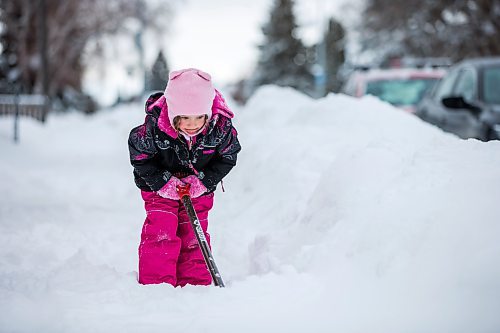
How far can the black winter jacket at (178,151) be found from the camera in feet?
10.4

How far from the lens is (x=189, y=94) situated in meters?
2.99

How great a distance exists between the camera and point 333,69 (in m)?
52.4

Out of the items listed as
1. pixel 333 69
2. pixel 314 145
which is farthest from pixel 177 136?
pixel 333 69

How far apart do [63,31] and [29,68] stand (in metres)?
3.45

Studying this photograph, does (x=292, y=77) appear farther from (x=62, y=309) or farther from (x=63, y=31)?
(x=62, y=309)

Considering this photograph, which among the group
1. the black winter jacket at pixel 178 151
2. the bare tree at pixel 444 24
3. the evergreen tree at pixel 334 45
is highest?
the black winter jacket at pixel 178 151

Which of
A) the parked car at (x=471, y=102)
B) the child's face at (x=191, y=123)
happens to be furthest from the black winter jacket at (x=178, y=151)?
the parked car at (x=471, y=102)

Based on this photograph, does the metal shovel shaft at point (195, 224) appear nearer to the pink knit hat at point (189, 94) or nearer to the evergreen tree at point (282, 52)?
the pink knit hat at point (189, 94)

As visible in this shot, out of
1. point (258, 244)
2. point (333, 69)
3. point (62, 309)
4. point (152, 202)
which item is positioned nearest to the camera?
point (62, 309)

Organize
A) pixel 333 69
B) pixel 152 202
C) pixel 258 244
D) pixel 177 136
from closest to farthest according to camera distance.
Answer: pixel 177 136, pixel 152 202, pixel 258 244, pixel 333 69

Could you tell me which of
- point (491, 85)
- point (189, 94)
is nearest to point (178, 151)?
point (189, 94)

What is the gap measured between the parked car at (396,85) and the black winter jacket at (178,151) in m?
6.41

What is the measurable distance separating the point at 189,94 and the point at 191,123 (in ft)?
0.52

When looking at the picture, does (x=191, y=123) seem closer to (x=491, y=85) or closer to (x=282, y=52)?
(x=491, y=85)
